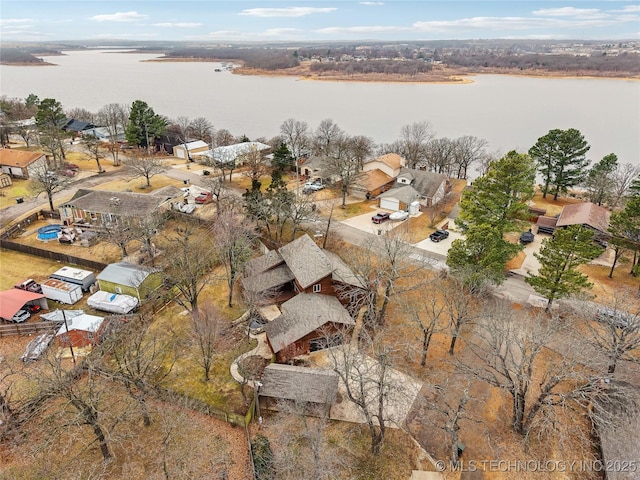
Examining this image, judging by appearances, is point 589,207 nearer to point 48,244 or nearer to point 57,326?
point 57,326

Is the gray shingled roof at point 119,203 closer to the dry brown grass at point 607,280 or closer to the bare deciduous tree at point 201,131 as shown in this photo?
the bare deciduous tree at point 201,131

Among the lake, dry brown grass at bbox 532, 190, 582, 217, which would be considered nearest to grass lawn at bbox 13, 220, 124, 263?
dry brown grass at bbox 532, 190, 582, 217

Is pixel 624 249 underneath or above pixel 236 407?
above

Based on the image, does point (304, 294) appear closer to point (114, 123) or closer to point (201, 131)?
point (201, 131)

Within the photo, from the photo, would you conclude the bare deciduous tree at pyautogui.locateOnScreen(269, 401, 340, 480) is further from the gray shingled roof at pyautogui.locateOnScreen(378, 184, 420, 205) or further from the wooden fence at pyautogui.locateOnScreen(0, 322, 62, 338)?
the gray shingled roof at pyautogui.locateOnScreen(378, 184, 420, 205)

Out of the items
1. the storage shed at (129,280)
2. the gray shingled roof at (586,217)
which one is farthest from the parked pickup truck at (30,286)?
the gray shingled roof at (586,217)

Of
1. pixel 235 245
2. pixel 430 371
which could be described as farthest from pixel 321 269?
pixel 430 371
